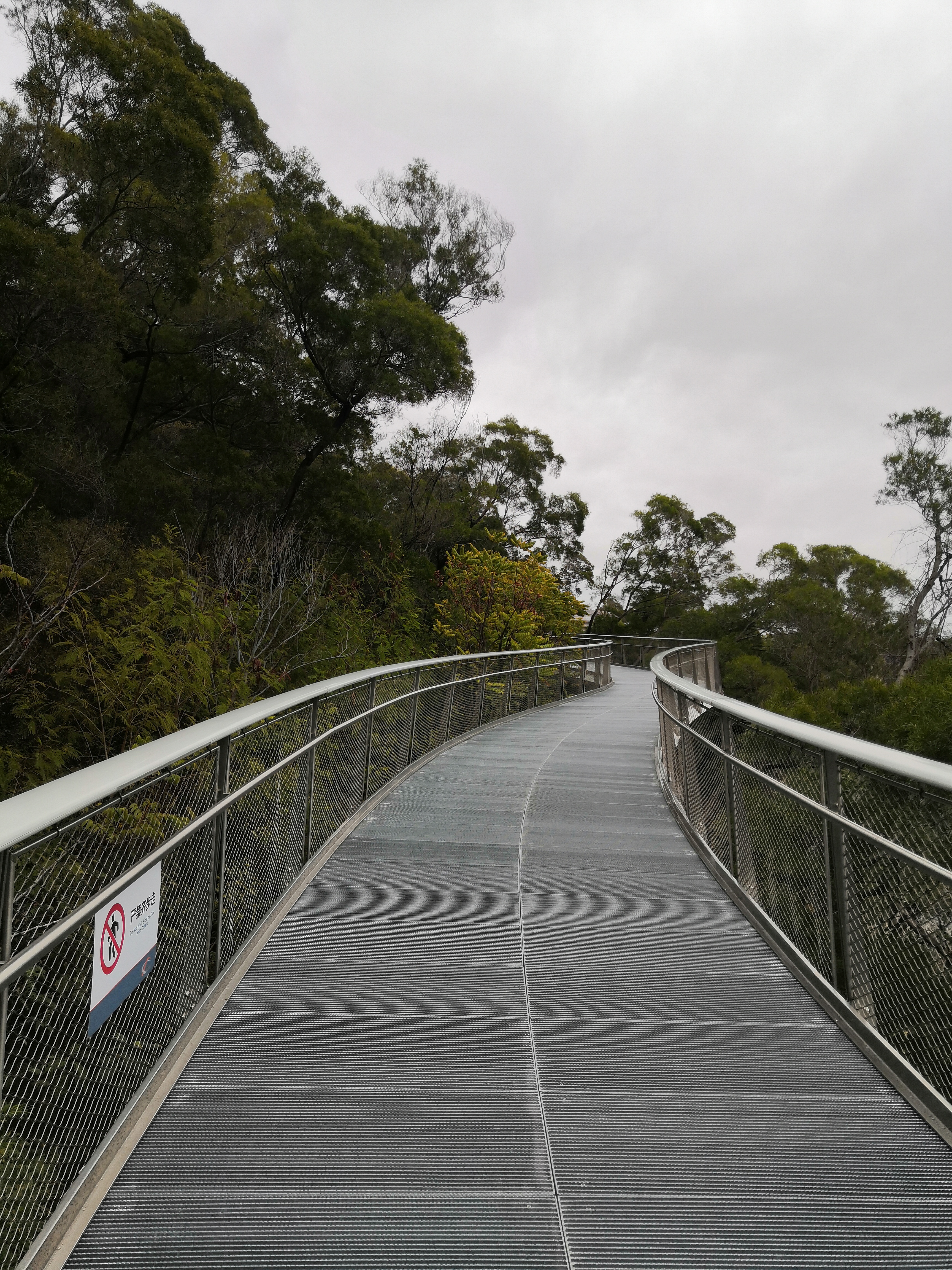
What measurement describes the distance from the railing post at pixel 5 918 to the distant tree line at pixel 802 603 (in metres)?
23.4

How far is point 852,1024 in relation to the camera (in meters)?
3.27

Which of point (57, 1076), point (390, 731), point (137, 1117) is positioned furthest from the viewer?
point (390, 731)

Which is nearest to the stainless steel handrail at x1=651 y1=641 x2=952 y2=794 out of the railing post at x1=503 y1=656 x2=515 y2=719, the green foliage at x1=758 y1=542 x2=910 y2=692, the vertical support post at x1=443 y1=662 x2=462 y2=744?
the vertical support post at x1=443 y1=662 x2=462 y2=744

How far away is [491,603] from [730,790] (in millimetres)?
17166

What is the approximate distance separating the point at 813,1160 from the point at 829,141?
18059mm

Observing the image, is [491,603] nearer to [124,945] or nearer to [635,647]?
[635,647]

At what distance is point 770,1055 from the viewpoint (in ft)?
10.0

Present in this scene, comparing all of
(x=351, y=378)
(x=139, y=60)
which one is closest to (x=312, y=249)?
(x=351, y=378)

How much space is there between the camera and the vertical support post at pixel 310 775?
494cm

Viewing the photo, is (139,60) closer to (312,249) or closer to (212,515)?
(312,249)

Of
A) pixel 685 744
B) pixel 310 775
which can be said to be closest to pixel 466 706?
pixel 685 744

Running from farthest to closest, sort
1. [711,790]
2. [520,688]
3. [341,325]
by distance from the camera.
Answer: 1. [341,325]
2. [520,688]
3. [711,790]

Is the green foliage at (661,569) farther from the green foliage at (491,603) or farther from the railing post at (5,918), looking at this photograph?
the railing post at (5,918)

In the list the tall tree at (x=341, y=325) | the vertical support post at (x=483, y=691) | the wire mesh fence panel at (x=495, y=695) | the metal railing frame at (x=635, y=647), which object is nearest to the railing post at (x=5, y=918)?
the vertical support post at (x=483, y=691)
